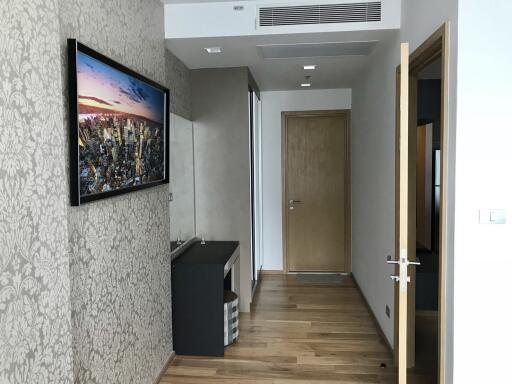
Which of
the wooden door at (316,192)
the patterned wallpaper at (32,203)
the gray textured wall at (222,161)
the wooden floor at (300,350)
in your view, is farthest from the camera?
the wooden door at (316,192)

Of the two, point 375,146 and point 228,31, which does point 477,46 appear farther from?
point 375,146

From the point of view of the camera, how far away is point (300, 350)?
3.45 meters

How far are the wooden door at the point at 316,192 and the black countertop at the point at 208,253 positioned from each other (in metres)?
1.71

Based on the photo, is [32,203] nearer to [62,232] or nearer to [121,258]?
[62,232]

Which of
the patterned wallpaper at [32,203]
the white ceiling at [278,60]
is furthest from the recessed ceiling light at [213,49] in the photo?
the patterned wallpaper at [32,203]

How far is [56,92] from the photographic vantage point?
1574mm

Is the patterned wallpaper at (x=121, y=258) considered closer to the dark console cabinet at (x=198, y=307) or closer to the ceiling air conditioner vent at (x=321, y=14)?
the dark console cabinet at (x=198, y=307)

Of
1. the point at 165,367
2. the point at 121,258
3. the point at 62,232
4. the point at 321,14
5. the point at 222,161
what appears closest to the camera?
the point at 62,232

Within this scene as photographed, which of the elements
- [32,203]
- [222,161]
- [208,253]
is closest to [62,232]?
[32,203]

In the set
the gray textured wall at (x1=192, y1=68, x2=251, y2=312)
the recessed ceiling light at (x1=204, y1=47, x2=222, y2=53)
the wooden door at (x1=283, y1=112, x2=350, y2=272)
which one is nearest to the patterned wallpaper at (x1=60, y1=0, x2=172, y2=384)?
the recessed ceiling light at (x1=204, y1=47, x2=222, y2=53)

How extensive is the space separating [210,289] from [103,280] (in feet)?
4.24

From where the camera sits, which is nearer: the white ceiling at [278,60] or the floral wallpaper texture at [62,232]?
the floral wallpaper texture at [62,232]

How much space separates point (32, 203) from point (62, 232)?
0.21 metres

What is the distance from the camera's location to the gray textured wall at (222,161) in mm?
4211
